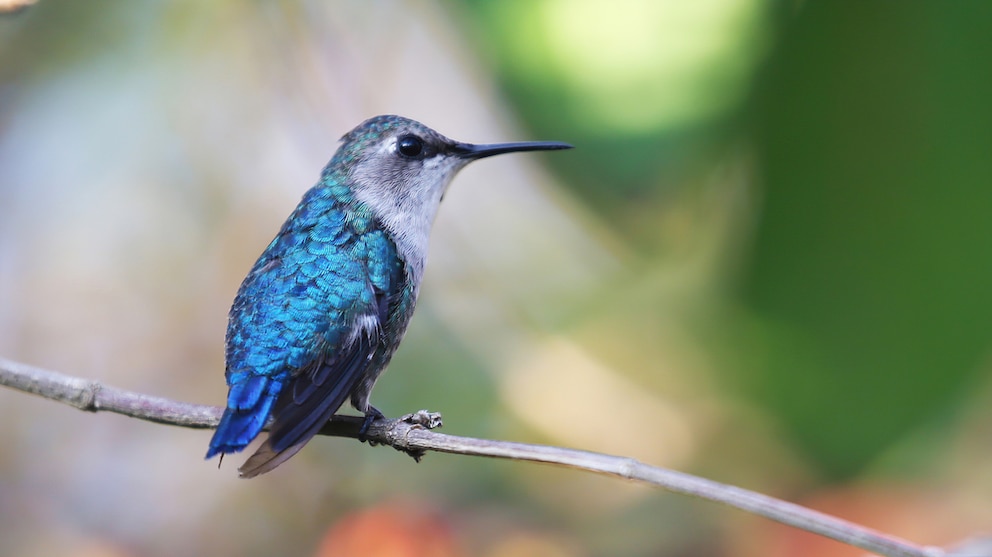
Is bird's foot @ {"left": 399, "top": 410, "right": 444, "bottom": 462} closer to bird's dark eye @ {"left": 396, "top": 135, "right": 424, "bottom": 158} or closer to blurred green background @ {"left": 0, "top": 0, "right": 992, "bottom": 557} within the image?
bird's dark eye @ {"left": 396, "top": 135, "right": 424, "bottom": 158}

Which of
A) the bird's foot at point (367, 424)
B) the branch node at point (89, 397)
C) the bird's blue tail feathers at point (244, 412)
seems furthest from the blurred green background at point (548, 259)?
the branch node at point (89, 397)

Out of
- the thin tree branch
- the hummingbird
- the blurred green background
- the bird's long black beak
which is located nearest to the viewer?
the thin tree branch

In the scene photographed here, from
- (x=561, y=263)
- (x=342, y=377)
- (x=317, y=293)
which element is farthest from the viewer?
(x=561, y=263)

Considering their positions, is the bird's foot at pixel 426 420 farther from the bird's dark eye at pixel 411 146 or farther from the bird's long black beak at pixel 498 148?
the bird's dark eye at pixel 411 146

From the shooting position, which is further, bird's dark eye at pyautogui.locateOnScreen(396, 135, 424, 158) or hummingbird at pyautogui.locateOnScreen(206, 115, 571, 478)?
bird's dark eye at pyautogui.locateOnScreen(396, 135, 424, 158)

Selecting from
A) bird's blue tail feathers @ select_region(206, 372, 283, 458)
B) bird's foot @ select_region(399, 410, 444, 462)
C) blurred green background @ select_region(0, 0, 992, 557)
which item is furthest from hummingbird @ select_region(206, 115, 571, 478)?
blurred green background @ select_region(0, 0, 992, 557)

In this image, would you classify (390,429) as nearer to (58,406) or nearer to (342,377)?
(342,377)

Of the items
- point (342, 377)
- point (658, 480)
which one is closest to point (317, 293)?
point (342, 377)

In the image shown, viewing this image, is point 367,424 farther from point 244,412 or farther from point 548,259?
point 548,259

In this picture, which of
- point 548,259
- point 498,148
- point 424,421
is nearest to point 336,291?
point 424,421
